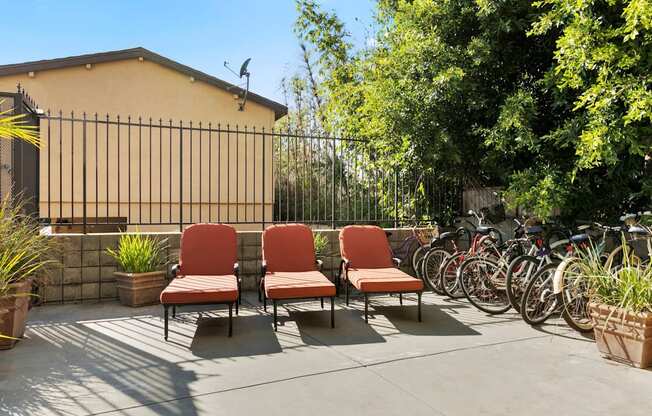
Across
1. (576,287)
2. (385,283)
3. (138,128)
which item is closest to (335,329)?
(385,283)

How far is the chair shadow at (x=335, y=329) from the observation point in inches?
178

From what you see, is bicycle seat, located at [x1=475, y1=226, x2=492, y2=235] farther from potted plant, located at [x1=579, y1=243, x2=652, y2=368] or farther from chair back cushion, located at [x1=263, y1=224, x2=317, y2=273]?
chair back cushion, located at [x1=263, y1=224, x2=317, y2=273]

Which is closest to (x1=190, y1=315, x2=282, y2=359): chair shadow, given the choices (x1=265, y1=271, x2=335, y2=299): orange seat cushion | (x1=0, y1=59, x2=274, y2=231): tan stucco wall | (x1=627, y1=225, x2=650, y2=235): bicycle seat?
(x1=265, y1=271, x2=335, y2=299): orange seat cushion

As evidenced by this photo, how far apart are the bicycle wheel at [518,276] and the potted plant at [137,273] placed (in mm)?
4477

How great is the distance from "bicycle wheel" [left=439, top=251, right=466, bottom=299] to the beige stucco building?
5176mm

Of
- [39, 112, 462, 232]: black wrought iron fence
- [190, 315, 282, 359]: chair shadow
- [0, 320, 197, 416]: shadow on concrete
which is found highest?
[39, 112, 462, 232]: black wrought iron fence

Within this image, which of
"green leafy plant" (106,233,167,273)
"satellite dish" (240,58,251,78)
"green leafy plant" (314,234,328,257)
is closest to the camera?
"green leafy plant" (106,233,167,273)

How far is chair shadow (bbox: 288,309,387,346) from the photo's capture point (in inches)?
178

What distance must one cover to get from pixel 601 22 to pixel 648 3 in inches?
29.3

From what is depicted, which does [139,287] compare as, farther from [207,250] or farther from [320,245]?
[320,245]

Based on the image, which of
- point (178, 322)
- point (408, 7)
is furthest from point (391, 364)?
point (408, 7)

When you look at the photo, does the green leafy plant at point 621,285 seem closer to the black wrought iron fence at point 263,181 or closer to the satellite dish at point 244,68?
the black wrought iron fence at point 263,181

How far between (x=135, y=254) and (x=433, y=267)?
14.4 ft

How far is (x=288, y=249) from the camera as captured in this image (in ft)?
20.1
